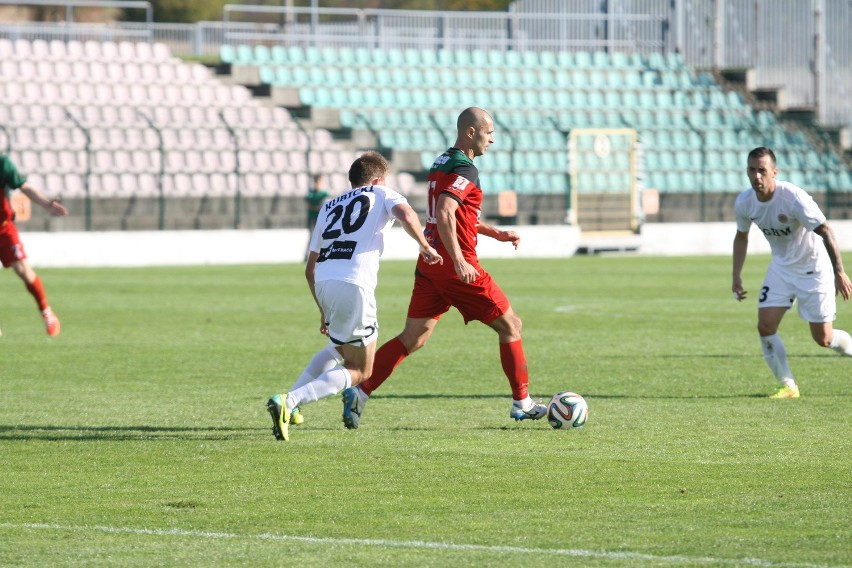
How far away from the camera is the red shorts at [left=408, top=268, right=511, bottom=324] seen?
8.69 m

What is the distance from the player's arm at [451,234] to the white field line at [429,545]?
2.75m

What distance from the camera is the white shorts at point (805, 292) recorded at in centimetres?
1050

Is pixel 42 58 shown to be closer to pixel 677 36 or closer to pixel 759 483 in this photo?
pixel 677 36

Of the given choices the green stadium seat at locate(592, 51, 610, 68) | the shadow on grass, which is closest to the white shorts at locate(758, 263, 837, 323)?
the shadow on grass

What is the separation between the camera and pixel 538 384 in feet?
36.6

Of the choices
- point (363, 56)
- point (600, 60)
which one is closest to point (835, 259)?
point (363, 56)

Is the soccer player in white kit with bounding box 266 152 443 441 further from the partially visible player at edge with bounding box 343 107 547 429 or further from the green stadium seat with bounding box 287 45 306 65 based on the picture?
the green stadium seat with bounding box 287 45 306 65

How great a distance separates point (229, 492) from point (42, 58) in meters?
29.7

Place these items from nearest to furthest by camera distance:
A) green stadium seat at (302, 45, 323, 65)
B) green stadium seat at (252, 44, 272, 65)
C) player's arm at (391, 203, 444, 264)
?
1. player's arm at (391, 203, 444, 264)
2. green stadium seat at (252, 44, 272, 65)
3. green stadium seat at (302, 45, 323, 65)

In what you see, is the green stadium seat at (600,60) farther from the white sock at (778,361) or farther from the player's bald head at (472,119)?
the player's bald head at (472,119)

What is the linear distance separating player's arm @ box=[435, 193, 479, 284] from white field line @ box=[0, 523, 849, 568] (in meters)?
2.75

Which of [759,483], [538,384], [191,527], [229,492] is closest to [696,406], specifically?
[538,384]

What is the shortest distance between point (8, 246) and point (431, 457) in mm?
6689

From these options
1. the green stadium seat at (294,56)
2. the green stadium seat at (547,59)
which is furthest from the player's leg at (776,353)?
the green stadium seat at (547,59)
